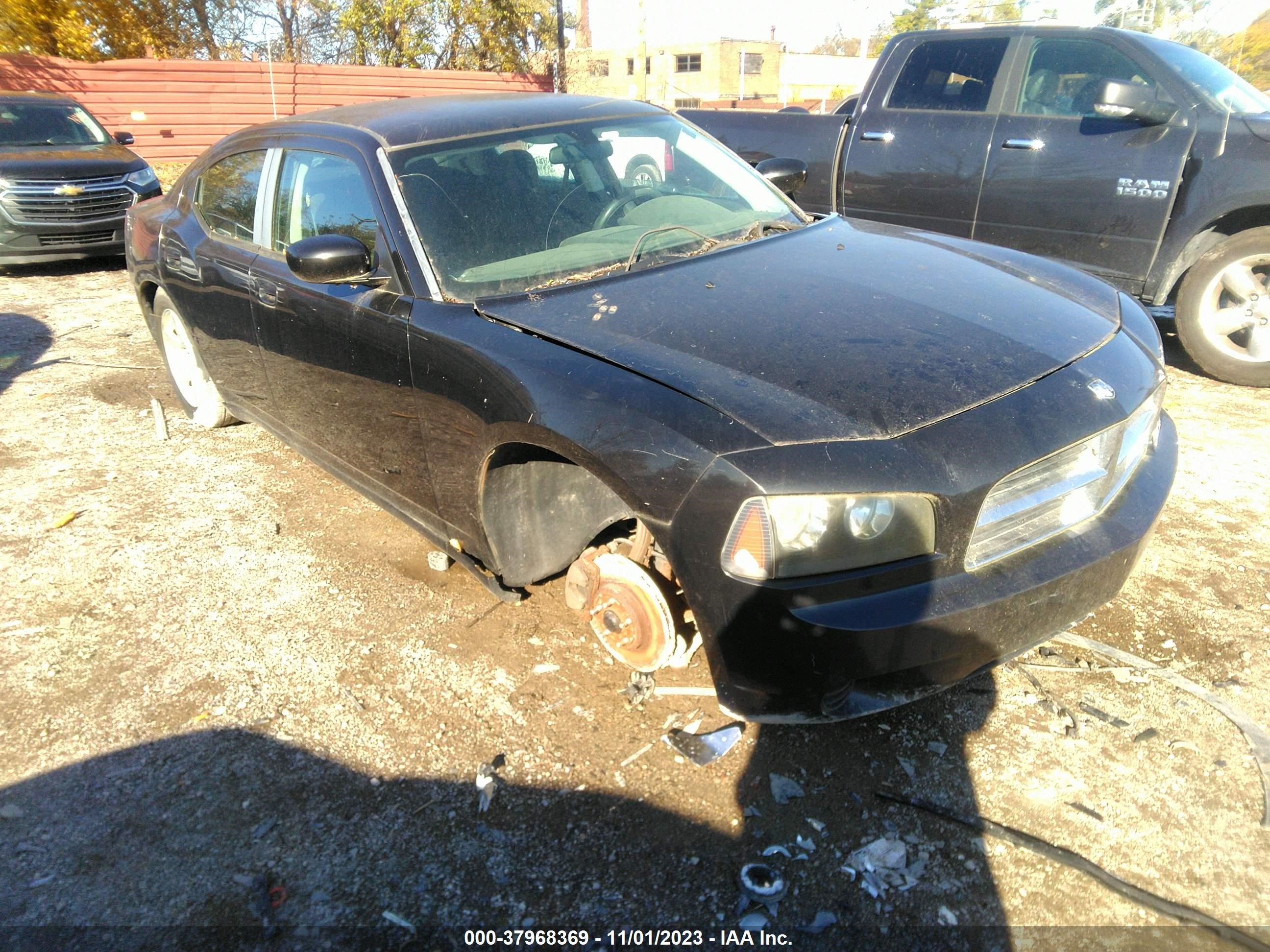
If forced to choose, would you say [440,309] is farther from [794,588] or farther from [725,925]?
[725,925]

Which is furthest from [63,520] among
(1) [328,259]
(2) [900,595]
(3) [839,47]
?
(3) [839,47]

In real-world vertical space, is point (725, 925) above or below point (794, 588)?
below

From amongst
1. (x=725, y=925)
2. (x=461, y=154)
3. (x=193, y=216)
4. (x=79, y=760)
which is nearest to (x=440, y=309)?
(x=461, y=154)

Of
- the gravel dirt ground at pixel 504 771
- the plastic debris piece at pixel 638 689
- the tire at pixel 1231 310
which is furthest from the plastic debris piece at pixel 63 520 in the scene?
the tire at pixel 1231 310

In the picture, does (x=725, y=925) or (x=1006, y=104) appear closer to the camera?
(x=725, y=925)

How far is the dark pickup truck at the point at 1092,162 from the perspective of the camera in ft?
16.6

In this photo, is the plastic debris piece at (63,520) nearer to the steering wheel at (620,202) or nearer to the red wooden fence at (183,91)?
the steering wheel at (620,202)

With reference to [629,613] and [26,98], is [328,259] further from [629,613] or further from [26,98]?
[26,98]

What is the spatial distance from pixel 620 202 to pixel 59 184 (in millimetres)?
8844

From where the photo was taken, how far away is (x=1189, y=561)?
349cm

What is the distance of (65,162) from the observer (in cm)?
985

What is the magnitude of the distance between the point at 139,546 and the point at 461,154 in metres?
2.23

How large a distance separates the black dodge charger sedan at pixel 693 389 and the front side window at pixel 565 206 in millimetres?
13

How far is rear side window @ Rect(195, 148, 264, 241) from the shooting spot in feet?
13.1
